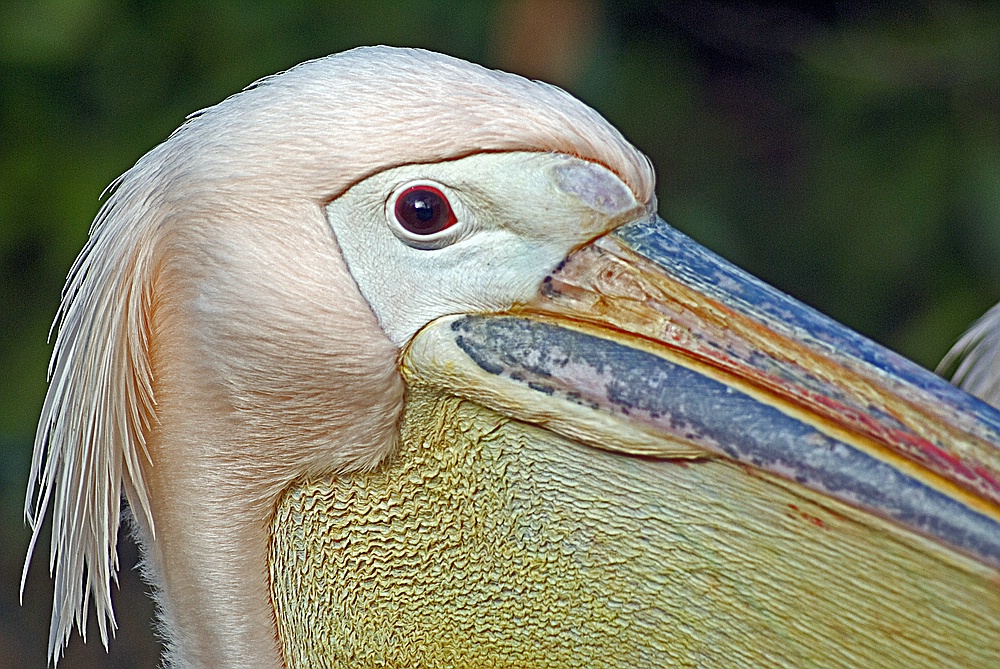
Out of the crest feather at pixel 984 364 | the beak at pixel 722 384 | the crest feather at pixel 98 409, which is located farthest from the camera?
the crest feather at pixel 984 364

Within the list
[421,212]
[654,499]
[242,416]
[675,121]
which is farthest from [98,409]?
[675,121]

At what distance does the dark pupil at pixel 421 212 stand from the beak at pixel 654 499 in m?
0.10

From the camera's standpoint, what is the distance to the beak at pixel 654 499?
1035 mm

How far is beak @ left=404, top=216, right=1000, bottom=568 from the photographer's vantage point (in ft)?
3.35

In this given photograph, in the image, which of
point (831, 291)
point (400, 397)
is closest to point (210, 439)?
point (400, 397)

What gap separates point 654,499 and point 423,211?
1.21 ft

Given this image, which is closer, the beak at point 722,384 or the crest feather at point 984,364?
the beak at point 722,384

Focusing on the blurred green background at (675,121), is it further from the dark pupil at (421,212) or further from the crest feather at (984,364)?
the dark pupil at (421,212)

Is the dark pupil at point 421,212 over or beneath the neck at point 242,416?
over

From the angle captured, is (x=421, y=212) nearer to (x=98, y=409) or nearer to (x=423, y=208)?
(x=423, y=208)

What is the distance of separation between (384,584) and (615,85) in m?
2.40

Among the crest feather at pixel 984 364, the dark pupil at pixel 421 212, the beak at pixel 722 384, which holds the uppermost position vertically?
the dark pupil at pixel 421 212

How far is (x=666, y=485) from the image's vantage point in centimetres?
110

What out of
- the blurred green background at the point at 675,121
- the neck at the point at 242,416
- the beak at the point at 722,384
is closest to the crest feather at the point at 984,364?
the beak at the point at 722,384
